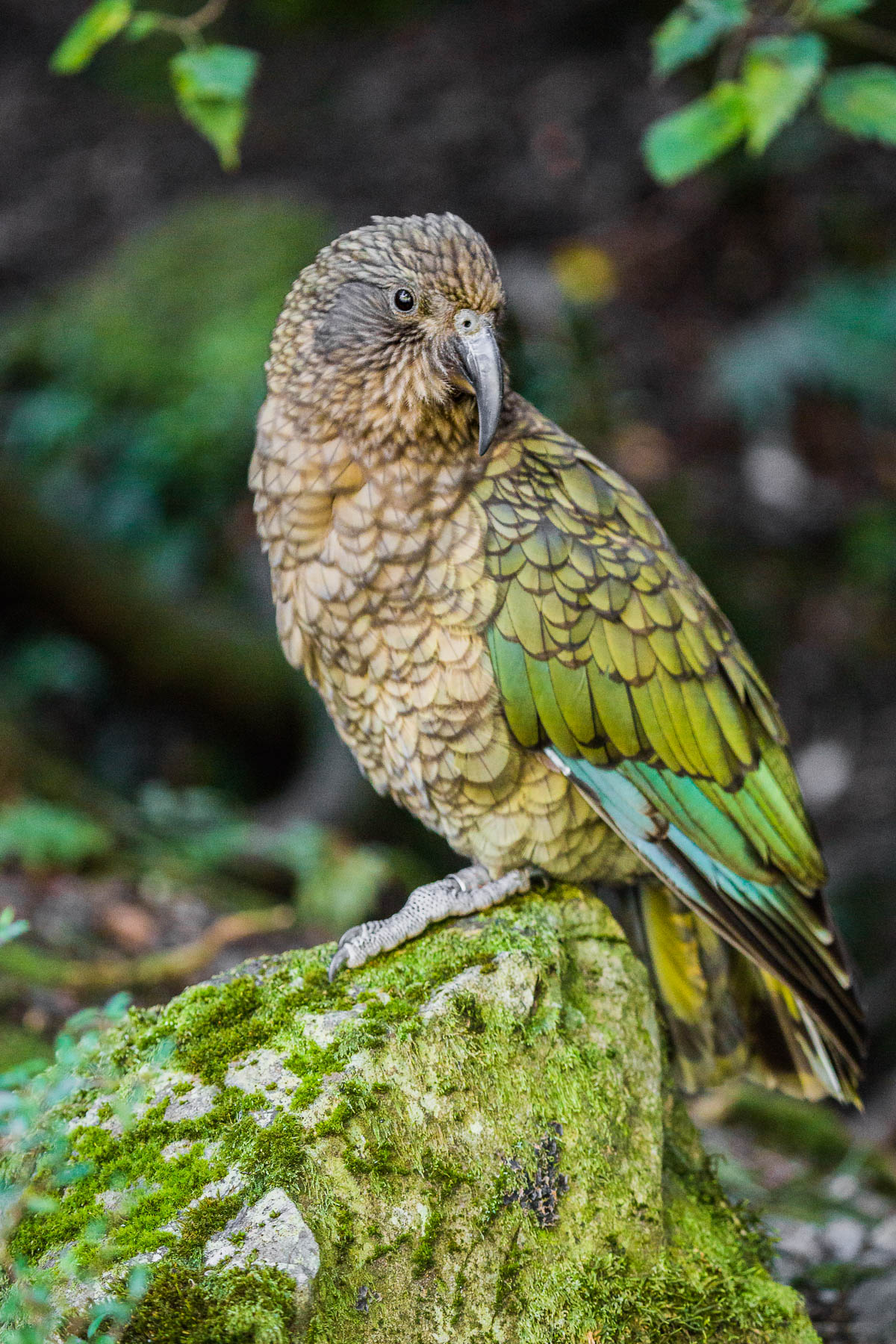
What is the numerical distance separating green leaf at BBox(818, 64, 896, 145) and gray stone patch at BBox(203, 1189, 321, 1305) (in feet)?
10.9

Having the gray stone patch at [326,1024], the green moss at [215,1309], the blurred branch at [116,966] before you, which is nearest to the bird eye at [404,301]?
the gray stone patch at [326,1024]

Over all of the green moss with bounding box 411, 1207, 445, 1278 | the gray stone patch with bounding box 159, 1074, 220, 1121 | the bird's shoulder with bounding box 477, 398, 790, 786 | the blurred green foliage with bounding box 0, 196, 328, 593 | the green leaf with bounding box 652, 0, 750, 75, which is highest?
the blurred green foliage with bounding box 0, 196, 328, 593

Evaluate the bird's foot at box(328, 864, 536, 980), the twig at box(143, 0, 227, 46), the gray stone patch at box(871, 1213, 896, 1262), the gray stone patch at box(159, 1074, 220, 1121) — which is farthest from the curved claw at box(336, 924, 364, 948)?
the twig at box(143, 0, 227, 46)

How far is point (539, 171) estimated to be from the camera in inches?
491

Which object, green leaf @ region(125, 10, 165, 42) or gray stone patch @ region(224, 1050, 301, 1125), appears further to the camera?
green leaf @ region(125, 10, 165, 42)

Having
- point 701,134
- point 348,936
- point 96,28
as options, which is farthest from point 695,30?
point 348,936

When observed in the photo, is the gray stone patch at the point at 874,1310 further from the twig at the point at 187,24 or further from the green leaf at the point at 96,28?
the green leaf at the point at 96,28

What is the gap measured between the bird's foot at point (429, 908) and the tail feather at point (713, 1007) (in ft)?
1.89

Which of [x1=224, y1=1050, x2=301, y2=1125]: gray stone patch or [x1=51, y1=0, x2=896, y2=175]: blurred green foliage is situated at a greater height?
[x1=51, y1=0, x2=896, y2=175]: blurred green foliage

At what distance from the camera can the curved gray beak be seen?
3129 millimetres

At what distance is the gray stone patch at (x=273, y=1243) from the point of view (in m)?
2.24

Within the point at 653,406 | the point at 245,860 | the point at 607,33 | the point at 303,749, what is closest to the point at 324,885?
the point at 245,860

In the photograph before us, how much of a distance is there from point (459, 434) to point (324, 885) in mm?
2912

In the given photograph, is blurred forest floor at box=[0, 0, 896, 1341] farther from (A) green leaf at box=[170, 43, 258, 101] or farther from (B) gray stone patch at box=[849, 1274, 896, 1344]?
(A) green leaf at box=[170, 43, 258, 101]
